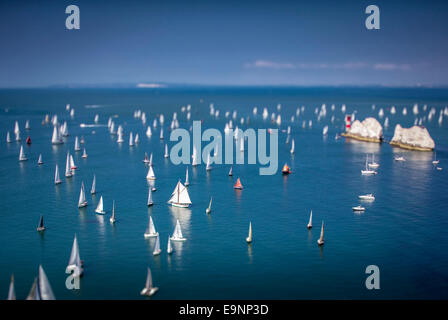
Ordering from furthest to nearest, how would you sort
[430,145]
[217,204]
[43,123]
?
1. [43,123]
2. [430,145]
3. [217,204]

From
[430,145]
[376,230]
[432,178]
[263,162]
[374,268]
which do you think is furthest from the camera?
[430,145]

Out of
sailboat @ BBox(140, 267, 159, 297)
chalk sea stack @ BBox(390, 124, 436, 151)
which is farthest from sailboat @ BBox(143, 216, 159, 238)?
chalk sea stack @ BBox(390, 124, 436, 151)

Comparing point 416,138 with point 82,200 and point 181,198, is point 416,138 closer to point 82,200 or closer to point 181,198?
point 181,198

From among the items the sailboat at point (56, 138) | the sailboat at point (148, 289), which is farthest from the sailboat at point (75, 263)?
the sailboat at point (56, 138)

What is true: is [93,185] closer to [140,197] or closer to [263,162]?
[140,197]

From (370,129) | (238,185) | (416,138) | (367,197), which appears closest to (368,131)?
(370,129)

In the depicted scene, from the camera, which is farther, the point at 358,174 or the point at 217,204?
the point at 358,174
